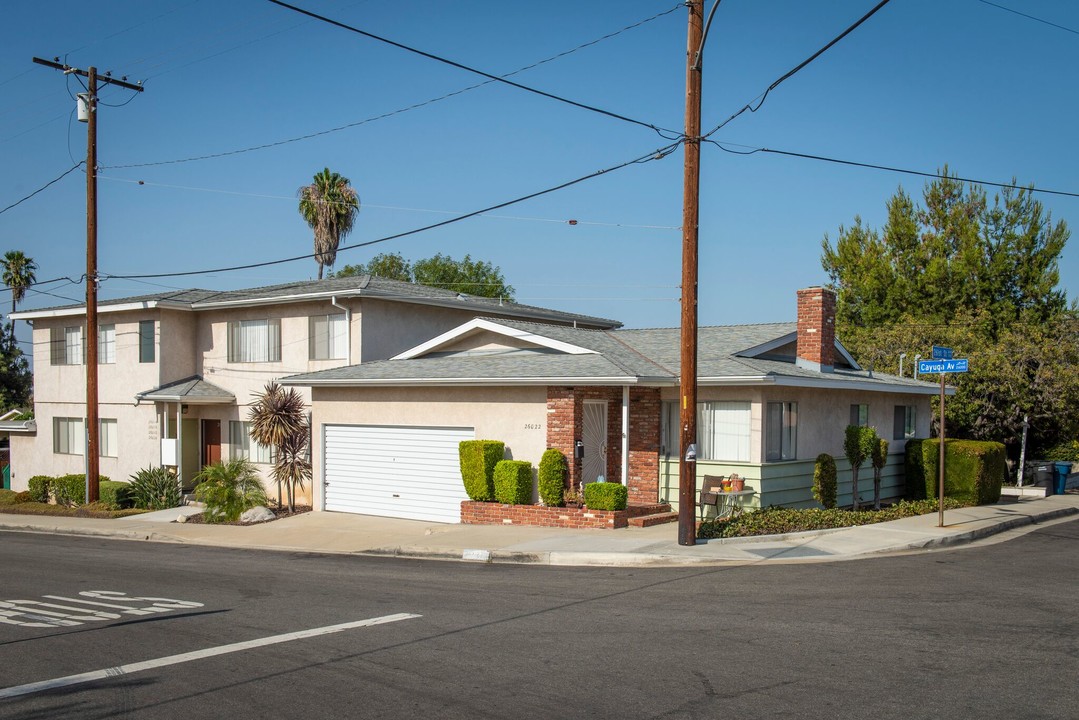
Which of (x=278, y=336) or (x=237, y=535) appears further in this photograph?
(x=278, y=336)

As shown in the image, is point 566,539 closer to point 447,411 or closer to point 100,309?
point 447,411

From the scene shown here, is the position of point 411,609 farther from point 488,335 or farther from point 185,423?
point 185,423

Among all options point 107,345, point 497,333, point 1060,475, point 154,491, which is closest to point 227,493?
point 154,491

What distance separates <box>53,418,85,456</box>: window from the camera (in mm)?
30641

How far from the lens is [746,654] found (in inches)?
321

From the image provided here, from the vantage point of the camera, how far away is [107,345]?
29234 millimetres

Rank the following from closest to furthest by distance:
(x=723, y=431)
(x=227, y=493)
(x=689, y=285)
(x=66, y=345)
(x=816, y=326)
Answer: (x=689, y=285) < (x=723, y=431) < (x=816, y=326) < (x=227, y=493) < (x=66, y=345)

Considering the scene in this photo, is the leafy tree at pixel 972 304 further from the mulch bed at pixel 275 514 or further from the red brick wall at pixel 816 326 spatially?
the mulch bed at pixel 275 514

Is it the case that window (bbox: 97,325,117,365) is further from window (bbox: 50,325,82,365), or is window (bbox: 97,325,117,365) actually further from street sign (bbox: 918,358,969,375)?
street sign (bbox: 918,358,969,375)

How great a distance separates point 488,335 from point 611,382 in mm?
5438

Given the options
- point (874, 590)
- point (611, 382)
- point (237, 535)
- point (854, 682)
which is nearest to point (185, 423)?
point (237, 535)

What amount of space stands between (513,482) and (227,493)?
821 centimetres

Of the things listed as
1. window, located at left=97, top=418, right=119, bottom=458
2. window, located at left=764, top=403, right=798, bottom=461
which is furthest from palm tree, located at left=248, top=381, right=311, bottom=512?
window, located at left=764, top=403, right=798, bottom=461

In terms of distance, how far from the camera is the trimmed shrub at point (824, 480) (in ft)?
64.3
